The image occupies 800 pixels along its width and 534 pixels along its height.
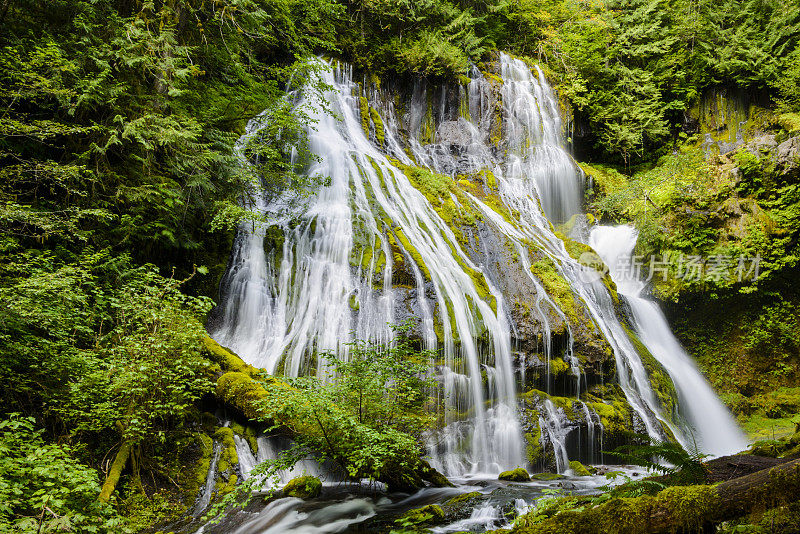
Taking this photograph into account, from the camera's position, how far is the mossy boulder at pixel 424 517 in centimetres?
414

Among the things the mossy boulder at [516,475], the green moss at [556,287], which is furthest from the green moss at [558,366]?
the mossy boulder at [516,475]

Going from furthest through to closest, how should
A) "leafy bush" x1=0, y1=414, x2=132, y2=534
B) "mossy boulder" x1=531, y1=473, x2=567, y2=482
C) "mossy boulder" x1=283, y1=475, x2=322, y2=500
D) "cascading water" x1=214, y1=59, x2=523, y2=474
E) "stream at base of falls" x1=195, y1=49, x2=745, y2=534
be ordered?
"cascading water" x1=214, y1=59, x2=523, y2=474, "mossy boulder" x1=531, y1=473, x2=567, y2=482, "stream at base of falls" x1=195, y1=49, x2=745, y2=534, "mossy boulder" x1=283, y1=475, x2=322, y2=500, "leafy bush" x1=0, y1=414, x2=132, y2=534

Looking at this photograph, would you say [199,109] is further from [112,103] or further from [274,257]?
[274,257]

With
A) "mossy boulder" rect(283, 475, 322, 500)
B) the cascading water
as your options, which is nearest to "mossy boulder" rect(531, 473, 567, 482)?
the cascading water

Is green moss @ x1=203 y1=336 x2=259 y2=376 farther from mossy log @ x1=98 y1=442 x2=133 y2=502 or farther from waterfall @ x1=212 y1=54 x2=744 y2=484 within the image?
mossy log @ x1=98 y1=442 x2=133 y2=502

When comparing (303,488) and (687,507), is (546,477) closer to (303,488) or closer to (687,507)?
(303,488)

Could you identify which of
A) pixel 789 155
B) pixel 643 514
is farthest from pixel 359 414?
pixel 789 155

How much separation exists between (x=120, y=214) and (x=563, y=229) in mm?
13929

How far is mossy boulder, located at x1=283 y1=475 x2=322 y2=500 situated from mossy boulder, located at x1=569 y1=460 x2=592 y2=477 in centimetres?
436

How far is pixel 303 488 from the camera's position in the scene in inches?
199

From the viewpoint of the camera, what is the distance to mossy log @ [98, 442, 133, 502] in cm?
410

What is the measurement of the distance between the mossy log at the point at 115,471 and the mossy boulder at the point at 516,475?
5.05m

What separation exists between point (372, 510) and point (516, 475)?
8.29ft

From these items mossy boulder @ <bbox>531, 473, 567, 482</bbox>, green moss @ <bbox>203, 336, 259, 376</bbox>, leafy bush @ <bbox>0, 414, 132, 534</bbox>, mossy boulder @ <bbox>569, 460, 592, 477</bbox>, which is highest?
green moss @ <bbox>203, 336, 259, 376</bbox>
